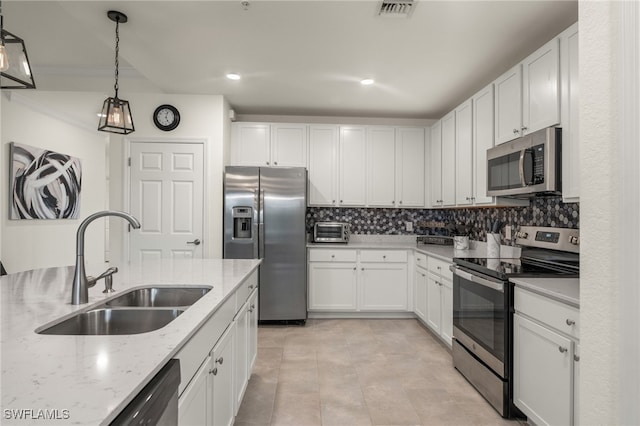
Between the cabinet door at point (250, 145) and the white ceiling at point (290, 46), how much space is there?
1.04 feet

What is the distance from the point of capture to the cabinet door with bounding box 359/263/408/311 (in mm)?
A: 4223

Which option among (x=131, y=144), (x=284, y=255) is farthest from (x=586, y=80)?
(x=131, y=144)

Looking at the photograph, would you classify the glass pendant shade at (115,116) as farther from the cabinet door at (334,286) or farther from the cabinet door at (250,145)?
the cabinet door at (334,286)

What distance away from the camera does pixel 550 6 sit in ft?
7.20

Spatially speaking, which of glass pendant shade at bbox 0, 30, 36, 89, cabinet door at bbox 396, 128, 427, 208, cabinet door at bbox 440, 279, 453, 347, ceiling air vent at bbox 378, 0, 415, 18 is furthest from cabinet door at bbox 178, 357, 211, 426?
cabinet door at bbox 396, 128, 427, 208

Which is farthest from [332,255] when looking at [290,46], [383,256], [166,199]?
[290,46]

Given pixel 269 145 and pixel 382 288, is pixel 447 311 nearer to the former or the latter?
pixel 382 288

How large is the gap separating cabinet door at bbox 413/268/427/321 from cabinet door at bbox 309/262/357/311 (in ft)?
2.38

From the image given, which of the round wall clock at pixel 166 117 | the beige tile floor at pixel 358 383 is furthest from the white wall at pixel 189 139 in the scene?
the beige tile floor at pixel 358 383

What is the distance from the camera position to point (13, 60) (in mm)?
1652

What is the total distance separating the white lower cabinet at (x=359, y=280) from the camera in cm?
421

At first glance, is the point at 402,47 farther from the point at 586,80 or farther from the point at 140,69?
the point at 140,69

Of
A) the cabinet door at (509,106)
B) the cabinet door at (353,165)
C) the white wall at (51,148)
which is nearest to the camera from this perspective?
the cabinet door at (509,106)

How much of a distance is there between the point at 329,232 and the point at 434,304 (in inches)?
59.6
